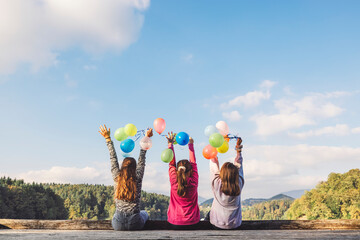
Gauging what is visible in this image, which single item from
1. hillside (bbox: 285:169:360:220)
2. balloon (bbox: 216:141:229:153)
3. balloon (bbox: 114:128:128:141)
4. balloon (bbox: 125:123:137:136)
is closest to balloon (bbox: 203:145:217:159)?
balloon (bbox: 216:141:229:153)

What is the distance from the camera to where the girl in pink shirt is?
6488mm

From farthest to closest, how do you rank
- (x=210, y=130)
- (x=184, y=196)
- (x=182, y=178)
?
(x=210, y=130) → (x=184, y=196) → (x=182, y=178)

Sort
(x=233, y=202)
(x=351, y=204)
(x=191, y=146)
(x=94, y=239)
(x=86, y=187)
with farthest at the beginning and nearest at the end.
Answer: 1. (x=86, y=187)
2. (x=351, y=204)
3. (x=191, y=146)
4. (x=233, y=202)
5. (x=94, y=239)

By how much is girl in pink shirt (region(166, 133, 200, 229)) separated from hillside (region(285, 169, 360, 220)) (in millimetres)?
48482

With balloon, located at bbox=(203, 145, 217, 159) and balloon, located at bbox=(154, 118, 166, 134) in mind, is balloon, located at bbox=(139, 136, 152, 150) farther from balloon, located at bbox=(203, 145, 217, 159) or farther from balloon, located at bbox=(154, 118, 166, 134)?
Result: balloon, located at bbox=(203, 145, 217, 159)

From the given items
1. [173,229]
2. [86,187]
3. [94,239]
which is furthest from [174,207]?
[86,187]

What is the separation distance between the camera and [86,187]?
14250cm

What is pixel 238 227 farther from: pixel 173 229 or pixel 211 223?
pixel 173 229

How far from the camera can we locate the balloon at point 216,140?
747 centimetres

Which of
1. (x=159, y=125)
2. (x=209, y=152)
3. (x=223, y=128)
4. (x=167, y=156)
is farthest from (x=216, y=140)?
(x=159, y=125)

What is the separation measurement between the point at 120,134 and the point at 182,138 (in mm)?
1602

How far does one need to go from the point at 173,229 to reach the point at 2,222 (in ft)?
13.5

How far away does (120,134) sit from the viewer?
802cm

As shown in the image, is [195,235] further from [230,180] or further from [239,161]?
[239,161]
